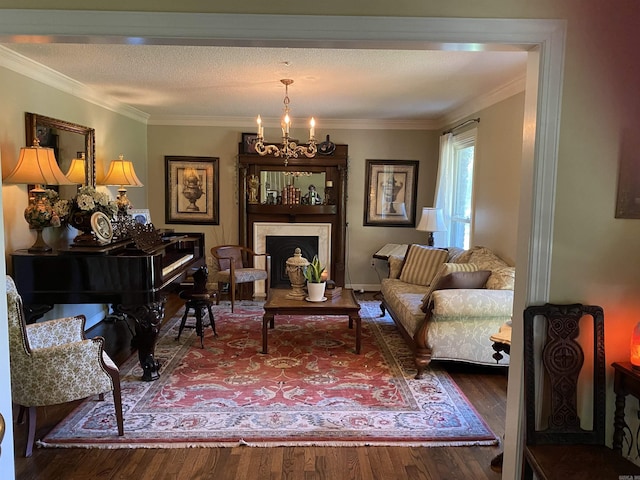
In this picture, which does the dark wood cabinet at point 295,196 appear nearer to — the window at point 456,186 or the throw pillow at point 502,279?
the window at point 456,186

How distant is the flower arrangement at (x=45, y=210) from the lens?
3.39 metres

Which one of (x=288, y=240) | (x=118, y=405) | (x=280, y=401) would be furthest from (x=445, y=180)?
(x=118, y=405)

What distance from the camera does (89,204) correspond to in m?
3.56

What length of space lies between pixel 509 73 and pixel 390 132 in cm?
274

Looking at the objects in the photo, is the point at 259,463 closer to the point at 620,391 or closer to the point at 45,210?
the point at 620,391

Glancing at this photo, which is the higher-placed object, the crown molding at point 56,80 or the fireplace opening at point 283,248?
the crown molding at point 56,80

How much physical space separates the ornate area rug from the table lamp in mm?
1305

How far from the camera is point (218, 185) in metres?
6.46

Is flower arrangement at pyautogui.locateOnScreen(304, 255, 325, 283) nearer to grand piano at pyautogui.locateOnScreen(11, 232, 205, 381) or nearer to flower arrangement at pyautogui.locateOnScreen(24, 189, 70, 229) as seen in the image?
grand piano at pyautogui.locateOnScreen(11, 232, 205, 381)

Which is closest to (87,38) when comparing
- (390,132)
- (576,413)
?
(576,413)

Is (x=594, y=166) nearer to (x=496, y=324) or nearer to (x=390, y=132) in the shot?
(x=496, y=324)

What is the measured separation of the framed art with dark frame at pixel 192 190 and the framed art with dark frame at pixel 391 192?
2.15 meters

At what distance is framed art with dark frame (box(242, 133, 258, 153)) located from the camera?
248 inches

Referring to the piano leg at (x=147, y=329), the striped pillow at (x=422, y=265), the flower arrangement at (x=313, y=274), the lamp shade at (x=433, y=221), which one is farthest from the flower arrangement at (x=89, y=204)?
the lamp shade at (x=433, y=221)
